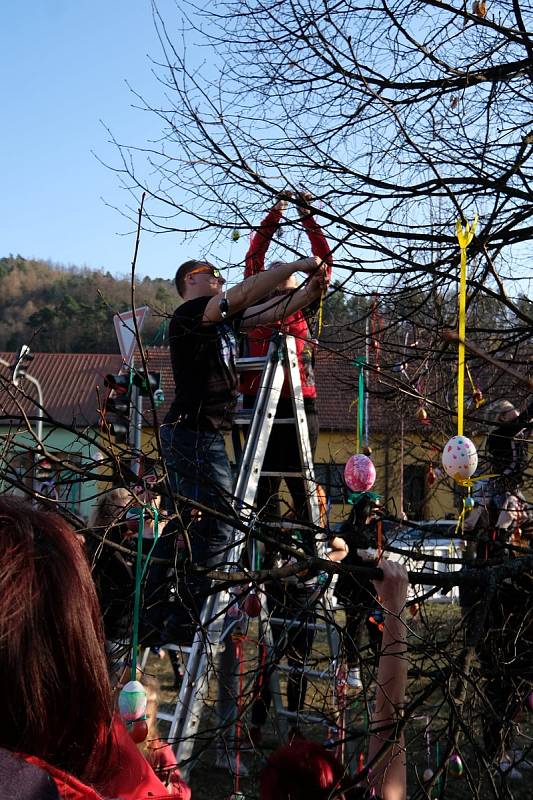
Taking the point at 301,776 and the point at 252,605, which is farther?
the point at 252,605

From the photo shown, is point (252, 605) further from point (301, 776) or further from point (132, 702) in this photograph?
point (301, 776)

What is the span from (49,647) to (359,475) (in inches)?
106

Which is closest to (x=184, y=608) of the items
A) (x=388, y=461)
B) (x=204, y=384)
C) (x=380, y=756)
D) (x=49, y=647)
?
(x=380, y=756)

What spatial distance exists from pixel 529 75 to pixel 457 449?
54.7 inches

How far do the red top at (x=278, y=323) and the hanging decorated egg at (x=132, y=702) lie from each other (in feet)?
3.64

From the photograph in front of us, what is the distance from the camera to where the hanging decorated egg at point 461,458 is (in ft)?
7.88

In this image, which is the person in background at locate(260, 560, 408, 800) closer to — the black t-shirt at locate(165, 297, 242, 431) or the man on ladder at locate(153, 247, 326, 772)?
the man on ladder at locate(153, 247, 326, 772)

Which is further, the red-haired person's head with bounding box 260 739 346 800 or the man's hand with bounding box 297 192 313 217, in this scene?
the man's hand with bounding box 297 192 313 217

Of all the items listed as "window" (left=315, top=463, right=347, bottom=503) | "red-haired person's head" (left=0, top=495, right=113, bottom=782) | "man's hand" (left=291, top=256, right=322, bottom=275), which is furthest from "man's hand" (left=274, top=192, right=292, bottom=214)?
"red-haired person's head" (left=0, top=495, right=113, bottom=782)

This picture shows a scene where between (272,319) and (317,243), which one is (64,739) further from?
(272,319)

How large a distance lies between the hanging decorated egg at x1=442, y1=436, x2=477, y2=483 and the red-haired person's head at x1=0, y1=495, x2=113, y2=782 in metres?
1.48

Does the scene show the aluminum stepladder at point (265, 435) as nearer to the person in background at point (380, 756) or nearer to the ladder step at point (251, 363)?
the ladder step at point (251, 363)

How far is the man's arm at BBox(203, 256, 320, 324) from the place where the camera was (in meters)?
3.18

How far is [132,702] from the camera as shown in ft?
7.40
